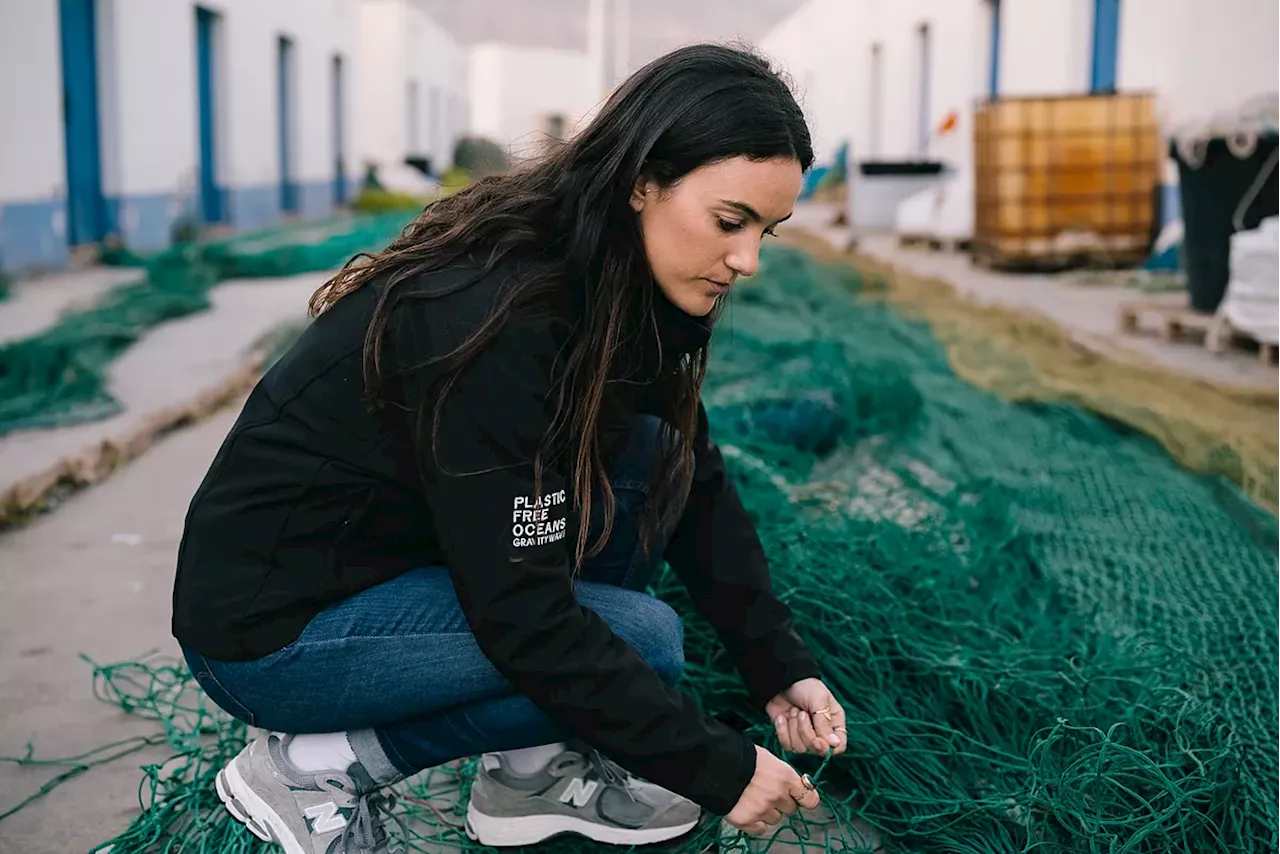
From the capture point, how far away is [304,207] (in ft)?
51.5

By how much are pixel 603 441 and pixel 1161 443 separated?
6.59ft

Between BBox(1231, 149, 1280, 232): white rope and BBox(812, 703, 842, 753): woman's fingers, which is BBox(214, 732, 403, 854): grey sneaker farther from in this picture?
BBox(1231, 149, 1280, 232): white rope

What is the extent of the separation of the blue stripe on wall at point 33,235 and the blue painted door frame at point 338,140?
10255 millimetres

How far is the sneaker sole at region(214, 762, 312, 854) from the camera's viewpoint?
1.44 metres

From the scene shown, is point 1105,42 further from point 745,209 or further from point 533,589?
point 533,589

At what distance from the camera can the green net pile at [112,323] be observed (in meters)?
3.88

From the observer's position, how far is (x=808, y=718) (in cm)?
159

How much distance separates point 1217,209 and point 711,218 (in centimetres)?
456

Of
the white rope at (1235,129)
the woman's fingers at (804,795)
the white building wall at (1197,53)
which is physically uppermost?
the white building wall at (1197,53)

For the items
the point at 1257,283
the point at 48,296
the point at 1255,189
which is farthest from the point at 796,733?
the point at 48,296

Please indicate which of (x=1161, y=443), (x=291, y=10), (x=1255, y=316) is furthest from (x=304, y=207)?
(x=1161, y=443)

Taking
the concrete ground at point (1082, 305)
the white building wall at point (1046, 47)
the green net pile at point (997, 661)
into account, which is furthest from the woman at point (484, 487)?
the white building wall at point (1046, 47)

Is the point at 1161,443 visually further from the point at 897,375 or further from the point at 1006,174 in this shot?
the point at 1006,174

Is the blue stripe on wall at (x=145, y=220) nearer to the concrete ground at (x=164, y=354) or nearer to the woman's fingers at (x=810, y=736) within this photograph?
the concrete ground at (x=164, y=354)
